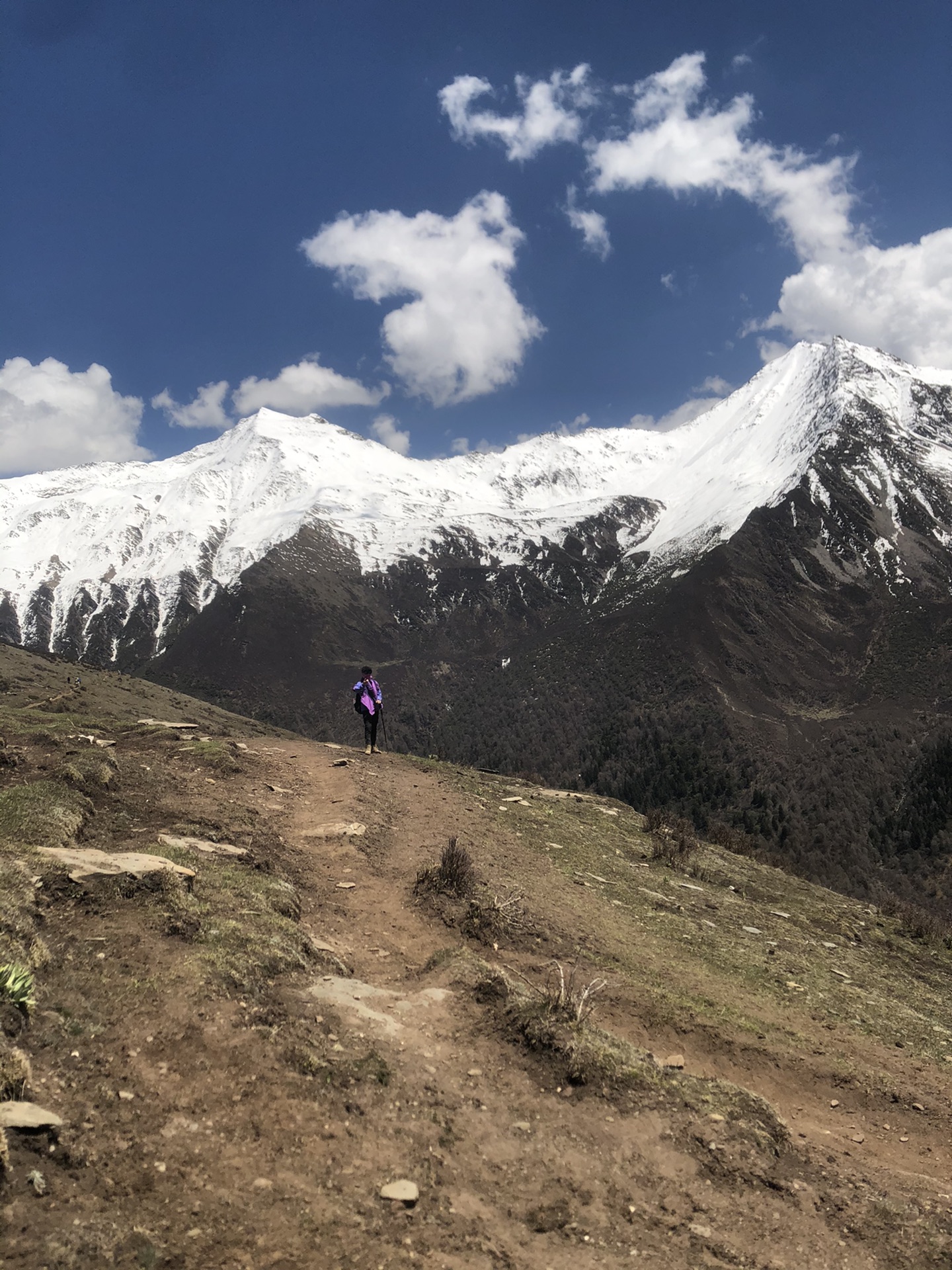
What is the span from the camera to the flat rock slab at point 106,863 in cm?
883

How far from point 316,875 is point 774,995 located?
7.83 metres

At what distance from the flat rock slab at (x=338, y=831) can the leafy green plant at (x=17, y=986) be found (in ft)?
27.2

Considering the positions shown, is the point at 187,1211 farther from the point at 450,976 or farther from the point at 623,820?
the point at 623,820

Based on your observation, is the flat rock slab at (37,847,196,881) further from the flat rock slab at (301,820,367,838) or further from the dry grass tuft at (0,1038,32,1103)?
the flat rock slab at (301,820,367,838)

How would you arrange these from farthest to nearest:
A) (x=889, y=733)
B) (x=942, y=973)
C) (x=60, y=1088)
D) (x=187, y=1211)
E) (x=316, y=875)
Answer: (x=889, y=733) → (x=942, y=973) → (x=316, y=875) → (x=60, y=1088) → (x=187, y=1211)

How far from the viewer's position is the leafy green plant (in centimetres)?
578

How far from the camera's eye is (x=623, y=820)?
22.6m

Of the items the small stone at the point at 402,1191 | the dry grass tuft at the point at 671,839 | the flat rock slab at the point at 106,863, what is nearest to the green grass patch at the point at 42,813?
the flat rock slab at the point at 106,863

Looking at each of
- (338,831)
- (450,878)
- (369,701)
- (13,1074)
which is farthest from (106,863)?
(369,701)

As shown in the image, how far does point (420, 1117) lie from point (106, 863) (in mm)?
5587

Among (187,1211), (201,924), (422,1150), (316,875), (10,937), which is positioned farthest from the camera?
(316,875)

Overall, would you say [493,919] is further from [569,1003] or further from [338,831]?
[338,831]

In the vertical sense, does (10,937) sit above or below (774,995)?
above

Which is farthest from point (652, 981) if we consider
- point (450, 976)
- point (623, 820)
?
point (623, 820)
